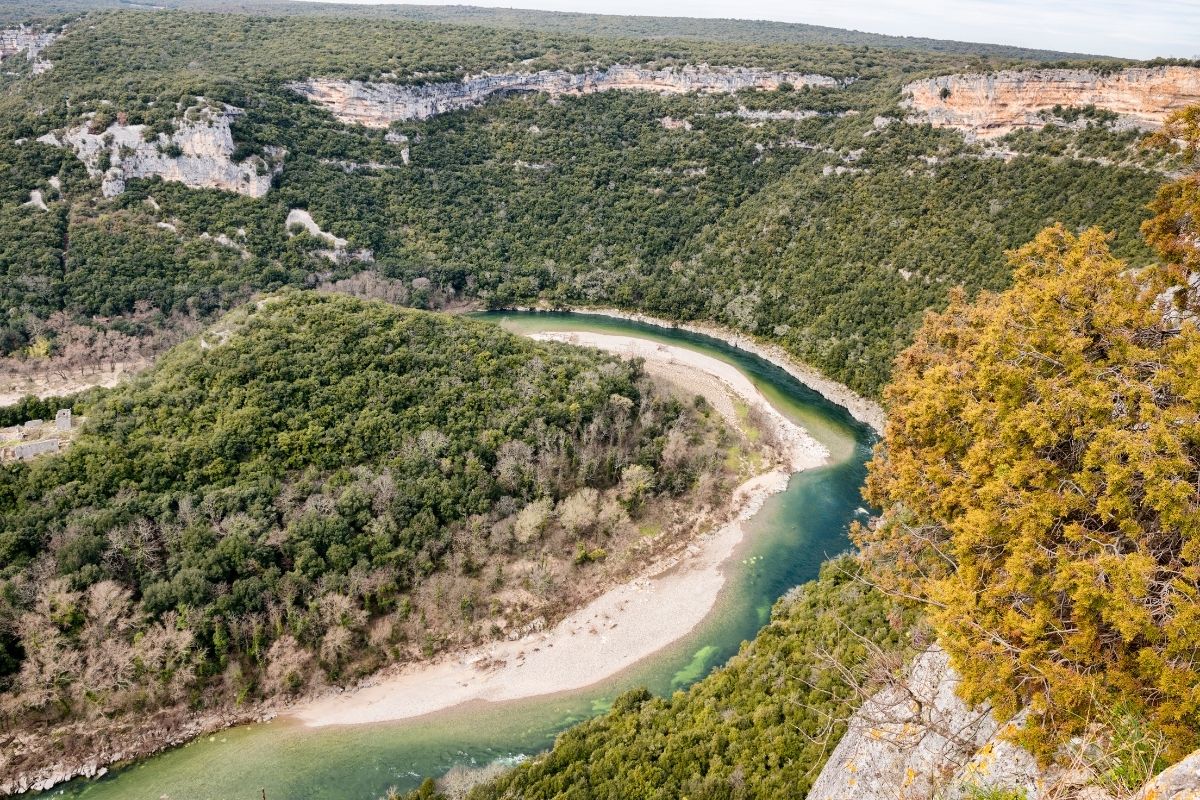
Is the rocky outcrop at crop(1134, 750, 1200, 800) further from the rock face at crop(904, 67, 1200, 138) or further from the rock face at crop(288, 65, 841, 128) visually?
the rock face at crop(288, 65, 841, 128)

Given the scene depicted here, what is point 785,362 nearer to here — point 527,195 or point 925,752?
point 527,195

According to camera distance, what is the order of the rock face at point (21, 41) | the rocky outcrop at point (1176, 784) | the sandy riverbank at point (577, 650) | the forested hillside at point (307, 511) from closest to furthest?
the rocky outcrop at point (1176, 784)
the forested hillside at point (307, 511)
the sandy riverbank at point (577, 650)
the rock face at point (21, 41)

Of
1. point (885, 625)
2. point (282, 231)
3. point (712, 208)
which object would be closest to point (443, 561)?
point (885, 625)

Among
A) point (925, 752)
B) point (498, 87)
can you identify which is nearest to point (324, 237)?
point (498, 87)

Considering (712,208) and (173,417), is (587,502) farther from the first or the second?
(712,208)

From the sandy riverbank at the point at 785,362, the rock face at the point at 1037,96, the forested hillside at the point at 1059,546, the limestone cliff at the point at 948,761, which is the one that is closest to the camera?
the limestone cliff at the point at 948,761

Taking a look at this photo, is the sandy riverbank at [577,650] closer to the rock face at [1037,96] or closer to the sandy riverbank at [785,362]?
the sandy riverbank at [785,362]

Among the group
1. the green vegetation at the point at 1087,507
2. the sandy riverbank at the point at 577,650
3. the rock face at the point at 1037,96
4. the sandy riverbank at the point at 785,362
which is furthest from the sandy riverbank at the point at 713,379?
the rock face at the point at 1037,96
